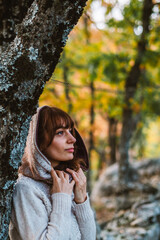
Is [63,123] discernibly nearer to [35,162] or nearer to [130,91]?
[35,162]

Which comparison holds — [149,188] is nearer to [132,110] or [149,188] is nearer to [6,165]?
[132,110]

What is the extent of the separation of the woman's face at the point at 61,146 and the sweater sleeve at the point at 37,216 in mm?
335

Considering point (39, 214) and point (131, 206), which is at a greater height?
point (39, 214)

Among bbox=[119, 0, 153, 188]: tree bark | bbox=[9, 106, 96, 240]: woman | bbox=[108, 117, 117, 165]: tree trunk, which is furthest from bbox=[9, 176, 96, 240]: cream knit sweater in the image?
bbox=[108, 117, 117, 165]: tree trunk

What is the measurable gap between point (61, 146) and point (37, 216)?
0.57 metres

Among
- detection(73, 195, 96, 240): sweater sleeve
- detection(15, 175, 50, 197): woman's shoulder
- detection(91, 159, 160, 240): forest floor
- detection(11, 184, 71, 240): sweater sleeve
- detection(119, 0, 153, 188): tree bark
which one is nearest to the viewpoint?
detection(11, 184, 71, 240): sweater sleeve

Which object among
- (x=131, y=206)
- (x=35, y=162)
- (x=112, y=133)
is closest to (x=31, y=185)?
(x=35, y=162)

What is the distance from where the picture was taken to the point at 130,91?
752 centimetres

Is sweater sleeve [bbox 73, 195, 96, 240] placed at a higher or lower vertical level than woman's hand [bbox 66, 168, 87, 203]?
lower

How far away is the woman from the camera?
1683 millimetres

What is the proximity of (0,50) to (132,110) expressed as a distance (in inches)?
260

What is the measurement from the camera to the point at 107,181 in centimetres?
1152

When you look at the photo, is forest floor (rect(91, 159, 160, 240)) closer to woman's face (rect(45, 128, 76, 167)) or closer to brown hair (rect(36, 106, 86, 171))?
woman's face (rect(45, 128, 76, 167))

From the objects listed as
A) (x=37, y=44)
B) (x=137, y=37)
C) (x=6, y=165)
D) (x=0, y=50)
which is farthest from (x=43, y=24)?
(x=137, y=37)
